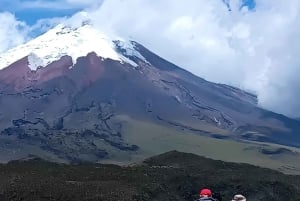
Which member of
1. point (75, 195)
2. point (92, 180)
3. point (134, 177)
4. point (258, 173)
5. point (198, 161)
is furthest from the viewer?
point (198, 161)

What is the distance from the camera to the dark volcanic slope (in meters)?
79.6

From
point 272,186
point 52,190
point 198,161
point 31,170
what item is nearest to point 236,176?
point 272,186

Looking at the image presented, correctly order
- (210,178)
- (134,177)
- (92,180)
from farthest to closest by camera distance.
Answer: (210,178), (134,177), (92,180)

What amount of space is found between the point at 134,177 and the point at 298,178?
4499cm

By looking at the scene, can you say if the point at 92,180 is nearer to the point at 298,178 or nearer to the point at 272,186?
the point at 272,186

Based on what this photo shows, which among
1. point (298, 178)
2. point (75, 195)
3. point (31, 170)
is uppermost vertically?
point (298, 178)

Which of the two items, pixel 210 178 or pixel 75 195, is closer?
pixel 75 195

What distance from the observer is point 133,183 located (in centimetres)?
9300

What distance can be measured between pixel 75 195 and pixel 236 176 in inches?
1613

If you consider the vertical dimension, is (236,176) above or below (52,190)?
above

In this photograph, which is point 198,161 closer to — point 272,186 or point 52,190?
point 272,186

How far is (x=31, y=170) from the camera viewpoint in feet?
318

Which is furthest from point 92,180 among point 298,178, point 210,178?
point 298,178

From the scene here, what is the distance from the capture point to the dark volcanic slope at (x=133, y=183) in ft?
261
